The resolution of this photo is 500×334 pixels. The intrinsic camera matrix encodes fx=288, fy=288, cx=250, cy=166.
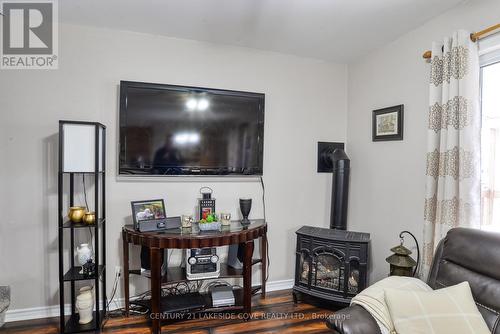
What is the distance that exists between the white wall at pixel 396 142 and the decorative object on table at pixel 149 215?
2.01 m

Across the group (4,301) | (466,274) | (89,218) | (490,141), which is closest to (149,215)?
(89,218)

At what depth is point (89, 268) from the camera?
2197 millimetres

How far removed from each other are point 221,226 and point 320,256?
3.06ft

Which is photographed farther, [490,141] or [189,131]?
[189,131]

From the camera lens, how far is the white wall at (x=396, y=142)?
227cm

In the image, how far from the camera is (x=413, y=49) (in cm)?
245

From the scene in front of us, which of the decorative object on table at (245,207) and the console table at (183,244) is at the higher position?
the decorative object on table at (245,207)

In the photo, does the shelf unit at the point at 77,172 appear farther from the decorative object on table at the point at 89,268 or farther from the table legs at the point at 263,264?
the table legs at the point at 263,264

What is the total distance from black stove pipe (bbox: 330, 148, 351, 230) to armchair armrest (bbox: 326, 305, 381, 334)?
1.34m

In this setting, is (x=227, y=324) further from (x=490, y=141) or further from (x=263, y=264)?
(x=490, y=141)

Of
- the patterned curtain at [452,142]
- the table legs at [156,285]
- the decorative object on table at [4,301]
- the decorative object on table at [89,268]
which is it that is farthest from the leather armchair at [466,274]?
the decorative object on table at [4,301]

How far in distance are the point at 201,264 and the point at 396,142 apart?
2.04 meters

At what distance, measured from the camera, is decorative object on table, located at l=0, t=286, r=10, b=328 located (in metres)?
Answer: 2.12

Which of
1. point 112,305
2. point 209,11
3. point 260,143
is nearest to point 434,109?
point 260,143
